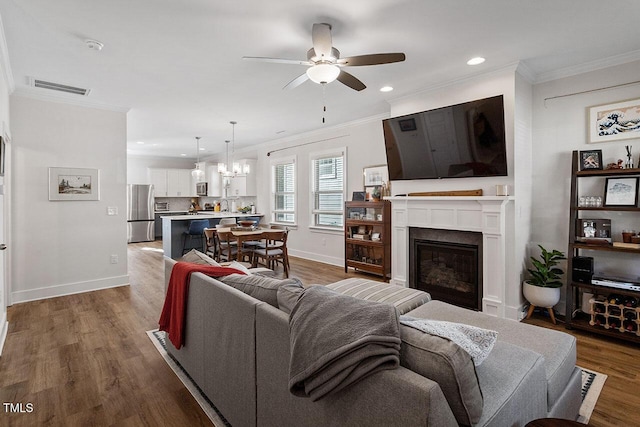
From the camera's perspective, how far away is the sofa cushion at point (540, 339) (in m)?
1.57

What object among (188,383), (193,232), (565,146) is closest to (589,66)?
(565,146)

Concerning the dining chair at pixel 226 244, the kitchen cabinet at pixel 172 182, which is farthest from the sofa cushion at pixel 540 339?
the kitchen cabinet at pixel 172 182

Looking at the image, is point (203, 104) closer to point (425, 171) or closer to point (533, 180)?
point (425, 171)

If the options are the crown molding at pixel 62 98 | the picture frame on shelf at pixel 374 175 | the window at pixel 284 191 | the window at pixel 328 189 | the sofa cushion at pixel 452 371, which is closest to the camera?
the sofa cushion at pixel 452 371

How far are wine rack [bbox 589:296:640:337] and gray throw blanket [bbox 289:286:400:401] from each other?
3.13 m

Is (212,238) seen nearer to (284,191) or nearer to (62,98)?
(284,191)

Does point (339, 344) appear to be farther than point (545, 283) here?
No

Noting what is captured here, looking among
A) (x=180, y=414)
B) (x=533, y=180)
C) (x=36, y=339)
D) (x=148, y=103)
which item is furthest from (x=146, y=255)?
(x=533, y=180)

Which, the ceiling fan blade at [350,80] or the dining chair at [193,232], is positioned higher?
the ceiling fan blade at [350,80]

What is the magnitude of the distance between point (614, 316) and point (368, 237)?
3.05 metres

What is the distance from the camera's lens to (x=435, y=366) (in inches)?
39.0

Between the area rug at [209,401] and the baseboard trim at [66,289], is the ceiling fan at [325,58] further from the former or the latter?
the baseboard trim at [66,289]

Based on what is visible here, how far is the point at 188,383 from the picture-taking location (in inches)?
88.4

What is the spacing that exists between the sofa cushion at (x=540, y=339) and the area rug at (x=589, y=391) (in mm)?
456
